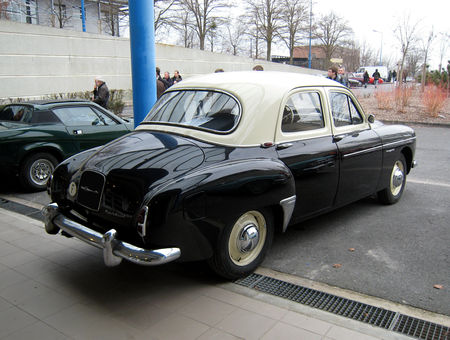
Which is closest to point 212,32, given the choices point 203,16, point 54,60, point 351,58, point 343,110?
point 203,16

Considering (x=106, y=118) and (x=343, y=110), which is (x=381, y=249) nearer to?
(x=343, y=110)

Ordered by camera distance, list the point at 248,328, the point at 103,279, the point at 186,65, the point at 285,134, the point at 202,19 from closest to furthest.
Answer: the point at 248,328 → the point at 103,279 → the point at 285,134 → the point at 186,65 → the point at 202,19

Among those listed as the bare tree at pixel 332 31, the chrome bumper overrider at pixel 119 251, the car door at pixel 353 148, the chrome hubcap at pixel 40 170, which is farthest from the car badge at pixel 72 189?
the bare tree at pixel 332 31

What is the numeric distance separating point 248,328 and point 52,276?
78.8 inches

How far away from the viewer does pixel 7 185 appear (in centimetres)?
746

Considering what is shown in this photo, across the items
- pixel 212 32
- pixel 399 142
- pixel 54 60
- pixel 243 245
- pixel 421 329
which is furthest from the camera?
pixel 212 32

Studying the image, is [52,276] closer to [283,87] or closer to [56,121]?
[283,87]

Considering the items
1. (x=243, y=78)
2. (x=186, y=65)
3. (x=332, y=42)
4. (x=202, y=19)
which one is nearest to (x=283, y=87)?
(x=243, y=78)

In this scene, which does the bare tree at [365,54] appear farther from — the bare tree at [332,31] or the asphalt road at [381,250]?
the asphalt road at [381,250]

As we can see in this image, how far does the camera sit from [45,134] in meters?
6.92

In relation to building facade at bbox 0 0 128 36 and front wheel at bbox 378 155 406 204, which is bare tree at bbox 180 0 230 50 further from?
front wheel at bbox 378 155 406 204

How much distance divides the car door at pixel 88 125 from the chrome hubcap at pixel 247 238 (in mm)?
4729

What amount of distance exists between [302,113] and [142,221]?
2235 millimetres

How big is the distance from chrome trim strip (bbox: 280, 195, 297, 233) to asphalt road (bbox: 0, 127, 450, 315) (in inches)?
19.2
